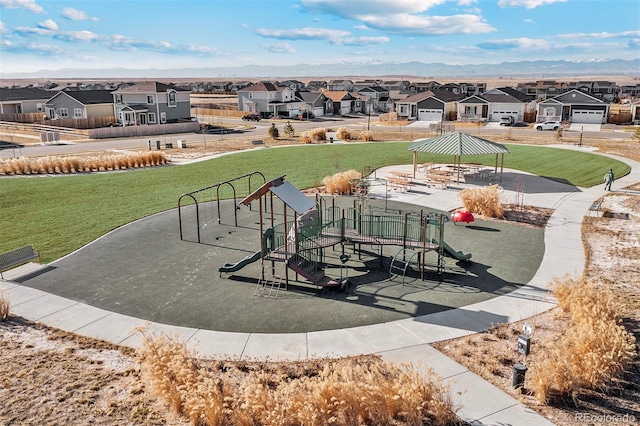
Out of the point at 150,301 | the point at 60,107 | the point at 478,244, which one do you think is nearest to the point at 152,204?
the point at 150,301

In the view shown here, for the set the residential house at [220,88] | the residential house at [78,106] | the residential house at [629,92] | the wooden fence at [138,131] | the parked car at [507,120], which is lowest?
the wooden fence at [138,131]

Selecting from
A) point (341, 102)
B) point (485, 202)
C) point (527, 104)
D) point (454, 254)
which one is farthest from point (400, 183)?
point (341, 102)

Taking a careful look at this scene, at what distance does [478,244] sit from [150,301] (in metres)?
11.9

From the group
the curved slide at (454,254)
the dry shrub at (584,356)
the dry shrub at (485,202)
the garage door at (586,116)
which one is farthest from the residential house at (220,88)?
the dry shrub at (584,356)

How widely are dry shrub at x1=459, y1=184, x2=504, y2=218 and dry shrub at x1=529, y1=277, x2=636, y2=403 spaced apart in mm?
10497

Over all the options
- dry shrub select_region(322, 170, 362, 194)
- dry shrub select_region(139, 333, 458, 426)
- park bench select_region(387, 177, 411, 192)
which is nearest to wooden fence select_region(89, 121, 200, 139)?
dry shrub select_region(322, 170, 362, 194)

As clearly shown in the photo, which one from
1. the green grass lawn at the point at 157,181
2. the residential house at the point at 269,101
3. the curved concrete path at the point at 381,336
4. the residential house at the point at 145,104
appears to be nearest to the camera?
the curved concrete path at the point at 381,336

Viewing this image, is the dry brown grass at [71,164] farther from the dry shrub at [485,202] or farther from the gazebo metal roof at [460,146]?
the dry shrub at [485,202]

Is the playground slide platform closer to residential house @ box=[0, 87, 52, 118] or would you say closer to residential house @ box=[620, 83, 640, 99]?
residential house @ box=[0, 87, 52, 118]

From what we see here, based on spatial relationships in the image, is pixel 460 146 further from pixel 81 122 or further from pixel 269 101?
pixel 269 101

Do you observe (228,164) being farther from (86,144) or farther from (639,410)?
(639,410)

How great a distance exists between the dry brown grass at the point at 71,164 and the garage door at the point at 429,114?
5118cm

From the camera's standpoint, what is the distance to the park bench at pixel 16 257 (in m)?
15.1

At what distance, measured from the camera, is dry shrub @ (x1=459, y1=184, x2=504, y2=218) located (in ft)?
71.6
